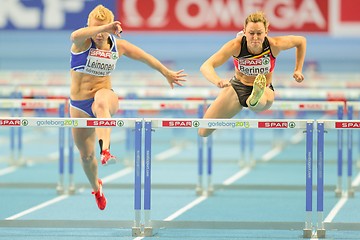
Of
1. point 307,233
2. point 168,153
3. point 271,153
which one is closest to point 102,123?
point 307,233

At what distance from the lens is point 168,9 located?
13617 mm

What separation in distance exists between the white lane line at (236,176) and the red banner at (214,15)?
199 centimetres

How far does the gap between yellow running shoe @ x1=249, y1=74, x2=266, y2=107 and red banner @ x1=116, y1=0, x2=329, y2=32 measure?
14.8ft

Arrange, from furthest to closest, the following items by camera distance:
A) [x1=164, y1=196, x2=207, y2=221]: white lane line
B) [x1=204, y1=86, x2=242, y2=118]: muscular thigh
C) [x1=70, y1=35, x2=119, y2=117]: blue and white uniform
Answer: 1. [x1=164, y1=196, x2=207, y2=221]: white lane line
2. [x1=204, y1=86, x2=242, y2=118]: muscular thigh
3. [x1=70, y1=35, x2=119, y2=117]: blue and white uniform

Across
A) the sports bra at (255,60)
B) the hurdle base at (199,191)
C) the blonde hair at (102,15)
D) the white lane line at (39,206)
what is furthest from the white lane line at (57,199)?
the sports bra at (255,60)

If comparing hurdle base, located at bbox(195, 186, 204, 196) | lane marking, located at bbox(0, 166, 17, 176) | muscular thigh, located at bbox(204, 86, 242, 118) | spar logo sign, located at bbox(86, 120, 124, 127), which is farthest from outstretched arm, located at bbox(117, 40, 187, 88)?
lane marking, located at bbox(0, 166, 17, 176)

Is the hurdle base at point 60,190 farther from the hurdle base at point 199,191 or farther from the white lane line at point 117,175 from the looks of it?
the hurdle base at point 199,191

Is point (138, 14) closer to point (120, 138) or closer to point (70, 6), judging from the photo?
point (70, 6)

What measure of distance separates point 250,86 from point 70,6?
463 centimetres

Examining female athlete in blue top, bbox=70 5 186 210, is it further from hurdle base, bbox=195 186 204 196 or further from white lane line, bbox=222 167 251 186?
white lane line, bbox=222 167 251 186

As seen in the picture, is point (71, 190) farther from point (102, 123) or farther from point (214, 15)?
point (102, 123)

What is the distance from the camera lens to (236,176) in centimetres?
1404

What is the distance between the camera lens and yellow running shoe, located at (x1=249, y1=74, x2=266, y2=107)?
8.90m

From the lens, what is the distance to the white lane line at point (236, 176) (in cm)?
1336
